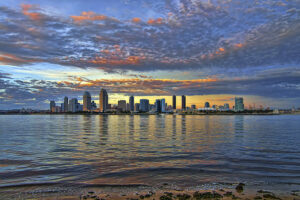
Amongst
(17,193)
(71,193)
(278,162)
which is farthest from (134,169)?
(278,162)

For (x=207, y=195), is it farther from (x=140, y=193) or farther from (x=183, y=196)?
(x=140, y=193)

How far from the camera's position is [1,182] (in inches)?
640

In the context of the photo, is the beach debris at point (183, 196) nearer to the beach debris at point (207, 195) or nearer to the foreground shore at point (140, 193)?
the foreground shore at point (140, 193)

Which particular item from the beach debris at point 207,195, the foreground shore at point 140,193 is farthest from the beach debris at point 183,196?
the beach debris at point 207,195

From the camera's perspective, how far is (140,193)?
1388 centimetres

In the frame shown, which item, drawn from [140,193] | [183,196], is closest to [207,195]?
[183,196]

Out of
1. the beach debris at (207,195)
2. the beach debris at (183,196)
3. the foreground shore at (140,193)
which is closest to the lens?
the beach debris at (183,196)

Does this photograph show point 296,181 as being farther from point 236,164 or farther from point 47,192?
point 47,192

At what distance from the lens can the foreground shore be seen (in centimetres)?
1308

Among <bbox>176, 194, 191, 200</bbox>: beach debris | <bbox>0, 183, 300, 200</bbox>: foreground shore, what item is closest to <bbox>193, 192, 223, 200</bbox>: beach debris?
<bbox>0, 183, 300, 200</bbox>: foreground shore

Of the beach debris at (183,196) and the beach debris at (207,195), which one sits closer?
the beach debris at (183,196)

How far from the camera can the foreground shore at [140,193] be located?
1308cm

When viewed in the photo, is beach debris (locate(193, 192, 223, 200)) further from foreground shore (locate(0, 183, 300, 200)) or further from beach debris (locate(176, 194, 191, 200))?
beach debris (locate(176, 194, 191, 200))

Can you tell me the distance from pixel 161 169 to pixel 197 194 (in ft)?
24.0
